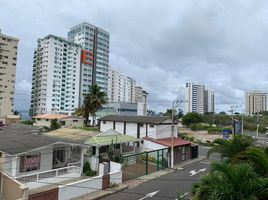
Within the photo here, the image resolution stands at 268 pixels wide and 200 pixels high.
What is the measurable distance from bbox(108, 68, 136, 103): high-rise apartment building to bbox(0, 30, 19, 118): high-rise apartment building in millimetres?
58925

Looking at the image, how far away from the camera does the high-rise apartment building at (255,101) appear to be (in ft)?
302

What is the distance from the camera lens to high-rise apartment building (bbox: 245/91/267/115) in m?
92.0

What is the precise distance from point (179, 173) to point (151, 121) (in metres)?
8.77

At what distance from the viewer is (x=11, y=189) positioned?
15.5 metres

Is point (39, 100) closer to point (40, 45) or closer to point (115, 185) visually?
point (40, 45)

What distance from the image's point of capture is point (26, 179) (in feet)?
58.2

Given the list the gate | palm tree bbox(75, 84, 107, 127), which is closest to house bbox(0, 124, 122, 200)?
the gate

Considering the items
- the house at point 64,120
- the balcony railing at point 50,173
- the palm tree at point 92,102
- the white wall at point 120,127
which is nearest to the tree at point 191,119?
the house at point 64,120

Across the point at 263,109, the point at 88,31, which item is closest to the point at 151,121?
the point at 263,109

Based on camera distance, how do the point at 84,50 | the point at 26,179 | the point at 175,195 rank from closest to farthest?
1. the point at 175,195
2. the point at 26,179
3. the point at 84,50

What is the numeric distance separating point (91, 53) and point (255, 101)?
78891mm

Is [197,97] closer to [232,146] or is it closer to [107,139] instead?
[107,139]

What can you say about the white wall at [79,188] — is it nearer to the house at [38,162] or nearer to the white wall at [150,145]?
the house at [38,162]

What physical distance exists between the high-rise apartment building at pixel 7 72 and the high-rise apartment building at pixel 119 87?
58.9m
